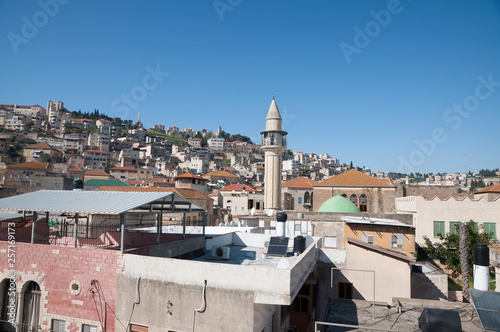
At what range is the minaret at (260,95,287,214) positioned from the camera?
36750 millimetres

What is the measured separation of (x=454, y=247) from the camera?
24.2m

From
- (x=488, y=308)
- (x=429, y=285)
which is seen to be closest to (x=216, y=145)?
(x=429, y=285)

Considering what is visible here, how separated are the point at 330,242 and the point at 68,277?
559 inches

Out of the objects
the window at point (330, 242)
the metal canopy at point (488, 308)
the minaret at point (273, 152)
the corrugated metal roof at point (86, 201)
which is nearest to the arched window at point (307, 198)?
the minaret at point (273, 152)

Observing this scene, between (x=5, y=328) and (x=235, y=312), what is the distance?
9.36m

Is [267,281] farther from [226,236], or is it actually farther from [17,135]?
[17,135]

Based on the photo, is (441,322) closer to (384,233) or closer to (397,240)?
(384,233)

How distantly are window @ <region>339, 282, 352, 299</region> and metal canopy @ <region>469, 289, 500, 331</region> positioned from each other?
7.54m

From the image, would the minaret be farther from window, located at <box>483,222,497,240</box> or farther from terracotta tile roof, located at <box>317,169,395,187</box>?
window, located at <box>483,222,497,240</box>

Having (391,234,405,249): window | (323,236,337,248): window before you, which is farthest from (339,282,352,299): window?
(391,234,405,249): window

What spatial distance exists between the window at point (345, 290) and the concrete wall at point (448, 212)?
14.0 meters

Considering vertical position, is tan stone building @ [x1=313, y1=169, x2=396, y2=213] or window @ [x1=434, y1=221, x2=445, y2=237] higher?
tan stone building @ [x1=313, y1=169, x2=396, y2=213]

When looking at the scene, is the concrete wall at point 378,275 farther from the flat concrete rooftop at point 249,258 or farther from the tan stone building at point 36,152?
the tan stone building at point 36,152

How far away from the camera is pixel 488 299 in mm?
9734
